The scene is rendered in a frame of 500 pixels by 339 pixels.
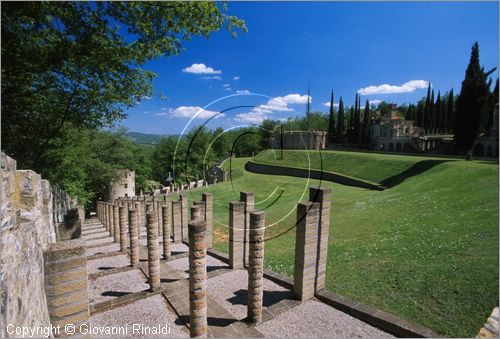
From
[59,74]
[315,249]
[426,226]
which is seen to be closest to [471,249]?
[426,226]

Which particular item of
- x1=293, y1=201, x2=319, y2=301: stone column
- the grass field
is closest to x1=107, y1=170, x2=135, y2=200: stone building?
the grass field

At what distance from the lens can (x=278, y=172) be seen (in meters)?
37.7

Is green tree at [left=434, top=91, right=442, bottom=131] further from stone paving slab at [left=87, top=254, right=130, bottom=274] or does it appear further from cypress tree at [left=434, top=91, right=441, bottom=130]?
stone paving slab at [left=87, top=254, right=130, bottom=274]

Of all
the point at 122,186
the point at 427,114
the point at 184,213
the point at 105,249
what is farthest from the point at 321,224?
the point at 427,114

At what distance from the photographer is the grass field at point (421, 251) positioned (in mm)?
7047

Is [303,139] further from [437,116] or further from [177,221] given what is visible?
[437,116]

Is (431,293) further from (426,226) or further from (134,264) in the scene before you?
(134,264)

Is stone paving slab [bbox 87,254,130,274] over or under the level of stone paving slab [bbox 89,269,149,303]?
under

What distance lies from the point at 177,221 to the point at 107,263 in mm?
4971

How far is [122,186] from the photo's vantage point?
46.9 metres

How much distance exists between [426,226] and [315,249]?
7.83 meters

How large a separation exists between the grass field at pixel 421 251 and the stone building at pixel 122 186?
1225 inches

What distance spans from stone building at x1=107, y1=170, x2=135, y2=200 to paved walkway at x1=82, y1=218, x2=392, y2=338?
36216 mm

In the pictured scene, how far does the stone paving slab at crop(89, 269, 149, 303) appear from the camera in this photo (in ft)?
30.1
